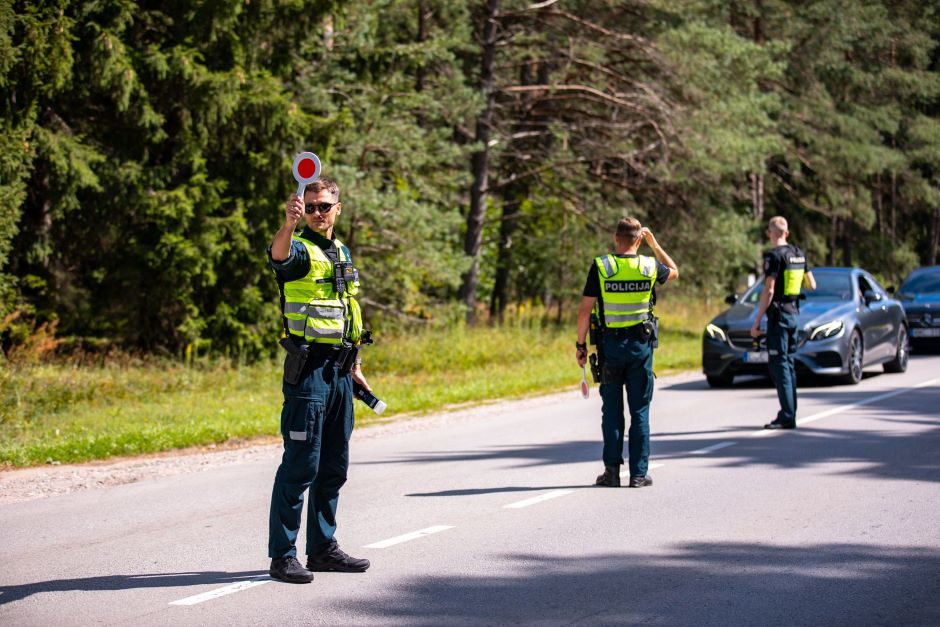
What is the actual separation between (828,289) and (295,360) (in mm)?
13041

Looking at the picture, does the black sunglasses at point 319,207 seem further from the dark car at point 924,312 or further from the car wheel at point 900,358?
the dark car at point 924,312

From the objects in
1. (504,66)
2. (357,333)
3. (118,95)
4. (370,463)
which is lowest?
(370,463)

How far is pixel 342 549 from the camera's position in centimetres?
705

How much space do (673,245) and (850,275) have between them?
12.1 metres

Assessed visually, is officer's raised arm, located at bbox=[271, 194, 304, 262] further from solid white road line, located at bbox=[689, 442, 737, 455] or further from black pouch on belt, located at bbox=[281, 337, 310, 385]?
solid white road line, located at bbox=[689, 442, 737, 455]

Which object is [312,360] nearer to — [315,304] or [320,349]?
[320,349]

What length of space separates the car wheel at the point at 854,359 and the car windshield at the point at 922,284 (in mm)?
7578

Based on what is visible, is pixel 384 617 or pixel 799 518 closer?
pixel 384 617

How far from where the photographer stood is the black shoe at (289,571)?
6.14 m

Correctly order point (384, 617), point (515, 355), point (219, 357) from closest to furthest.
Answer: point (384, 617), point (219, 357), point (515, 355)

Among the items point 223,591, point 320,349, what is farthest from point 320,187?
point 223,591

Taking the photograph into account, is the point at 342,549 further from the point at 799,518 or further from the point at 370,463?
the point at 370,463

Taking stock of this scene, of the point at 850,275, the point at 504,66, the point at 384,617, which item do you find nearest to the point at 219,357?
the point at 850,275

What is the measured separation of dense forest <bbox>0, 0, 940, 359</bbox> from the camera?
1916cm
